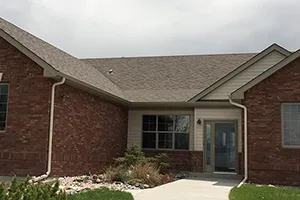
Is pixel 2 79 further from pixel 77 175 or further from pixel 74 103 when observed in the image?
pixel 77 175

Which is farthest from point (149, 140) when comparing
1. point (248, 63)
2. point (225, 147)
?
point (248, 63)

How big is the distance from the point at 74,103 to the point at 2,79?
2532 mm

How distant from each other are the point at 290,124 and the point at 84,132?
750 cm

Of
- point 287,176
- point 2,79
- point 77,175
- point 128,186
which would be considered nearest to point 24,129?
point 2,79

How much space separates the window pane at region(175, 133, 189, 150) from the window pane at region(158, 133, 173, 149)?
0.30 m

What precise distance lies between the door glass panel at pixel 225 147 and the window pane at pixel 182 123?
173 cm

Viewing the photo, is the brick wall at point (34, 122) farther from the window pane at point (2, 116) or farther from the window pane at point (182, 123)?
the window pane at point (182, 123)

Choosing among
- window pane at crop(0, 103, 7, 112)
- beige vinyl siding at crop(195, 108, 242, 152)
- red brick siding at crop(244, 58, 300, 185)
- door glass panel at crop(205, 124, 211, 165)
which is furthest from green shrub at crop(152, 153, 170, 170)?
window pane at crop(0, 103, 7, 112)

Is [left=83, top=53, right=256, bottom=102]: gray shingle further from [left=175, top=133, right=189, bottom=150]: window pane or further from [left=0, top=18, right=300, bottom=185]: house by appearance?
[left=175, top=133, right=189, bottom=150]: window pane

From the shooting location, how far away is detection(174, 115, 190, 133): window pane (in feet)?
60.1

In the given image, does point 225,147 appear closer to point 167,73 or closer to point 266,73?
point 266,73

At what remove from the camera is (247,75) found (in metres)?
16.4

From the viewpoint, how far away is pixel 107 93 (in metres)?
15.4

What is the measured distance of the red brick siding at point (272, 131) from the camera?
1309 centimetres
